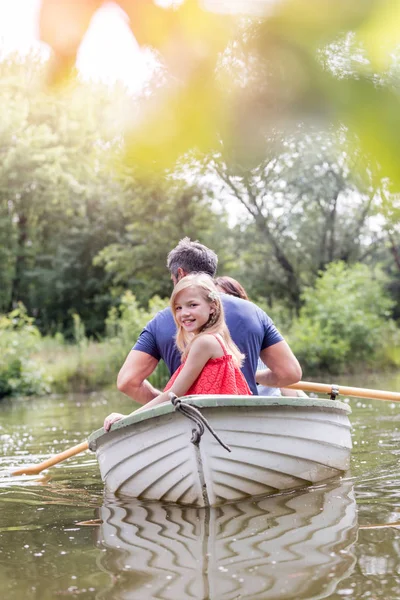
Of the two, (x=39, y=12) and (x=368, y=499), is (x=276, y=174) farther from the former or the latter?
(x=368, y=499)

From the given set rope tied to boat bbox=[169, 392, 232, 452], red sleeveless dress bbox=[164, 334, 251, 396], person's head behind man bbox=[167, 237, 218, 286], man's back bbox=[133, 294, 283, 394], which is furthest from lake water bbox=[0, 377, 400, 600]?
person's head behind man bbox=[167, 237, 218, 286]

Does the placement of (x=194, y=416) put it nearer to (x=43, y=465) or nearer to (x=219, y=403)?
(x=219, y=403)

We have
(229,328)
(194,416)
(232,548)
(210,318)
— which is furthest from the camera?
(229,328)

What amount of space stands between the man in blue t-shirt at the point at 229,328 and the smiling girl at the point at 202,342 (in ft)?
0.78

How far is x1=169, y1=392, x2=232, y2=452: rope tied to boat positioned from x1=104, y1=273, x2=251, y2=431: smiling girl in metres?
0.20

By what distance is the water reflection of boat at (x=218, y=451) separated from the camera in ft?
11.9

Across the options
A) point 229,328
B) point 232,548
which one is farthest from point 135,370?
point 232,548

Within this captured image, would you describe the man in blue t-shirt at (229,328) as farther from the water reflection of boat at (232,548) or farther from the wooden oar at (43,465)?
the wooden oar at (43,465)

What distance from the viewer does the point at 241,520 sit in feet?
11.2

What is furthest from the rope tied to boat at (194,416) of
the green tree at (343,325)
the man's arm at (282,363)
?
the green tree at (343,325)

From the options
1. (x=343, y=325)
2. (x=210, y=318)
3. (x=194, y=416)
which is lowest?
(x=194, y=416)

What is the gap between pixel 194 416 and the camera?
3.50m

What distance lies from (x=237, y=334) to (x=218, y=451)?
0.62 m

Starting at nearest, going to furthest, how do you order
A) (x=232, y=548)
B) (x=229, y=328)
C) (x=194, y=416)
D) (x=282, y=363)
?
(x=232, y=548), (x=194, y=416), (x=229, y=328), (x=282, y=363)
